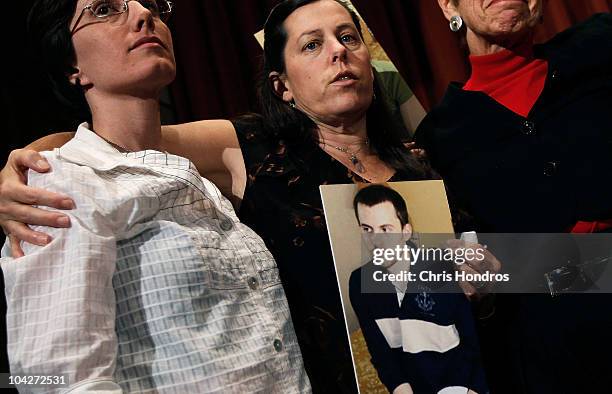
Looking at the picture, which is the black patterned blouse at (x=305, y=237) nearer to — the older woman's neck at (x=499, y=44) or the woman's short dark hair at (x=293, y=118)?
the woman's short dark hair at (x=293, y=118)

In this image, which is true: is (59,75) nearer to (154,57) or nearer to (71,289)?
(154,57)

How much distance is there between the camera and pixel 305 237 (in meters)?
1.41

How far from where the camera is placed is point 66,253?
1053mm

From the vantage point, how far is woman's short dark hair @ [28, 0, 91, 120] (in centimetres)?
138

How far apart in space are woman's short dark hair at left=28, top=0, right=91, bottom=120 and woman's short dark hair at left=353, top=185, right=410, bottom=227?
24.4 inches

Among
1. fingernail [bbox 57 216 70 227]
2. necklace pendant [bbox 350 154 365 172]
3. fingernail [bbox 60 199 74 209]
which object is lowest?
fingernail [bbox 57 216 70 227]

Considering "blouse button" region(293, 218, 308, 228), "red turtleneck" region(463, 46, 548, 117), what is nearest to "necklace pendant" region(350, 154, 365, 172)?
"blouse button" region(293, 218, 308, 228)

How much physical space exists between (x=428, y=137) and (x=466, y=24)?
362 mm

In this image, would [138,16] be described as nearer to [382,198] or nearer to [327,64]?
[327,64]

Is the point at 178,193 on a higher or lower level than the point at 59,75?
lower

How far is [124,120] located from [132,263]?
1.21ft

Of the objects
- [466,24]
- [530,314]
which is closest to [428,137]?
[466,24]

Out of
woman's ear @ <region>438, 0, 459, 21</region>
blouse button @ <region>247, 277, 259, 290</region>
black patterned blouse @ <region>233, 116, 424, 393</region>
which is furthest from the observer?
woman's ear @ <region>438, 0, 459, 21</region>

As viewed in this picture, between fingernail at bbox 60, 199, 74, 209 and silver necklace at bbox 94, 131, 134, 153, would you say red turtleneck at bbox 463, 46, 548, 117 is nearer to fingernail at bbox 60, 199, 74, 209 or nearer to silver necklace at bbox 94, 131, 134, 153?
silver necklace at bbox 94, 131, 134, 153
